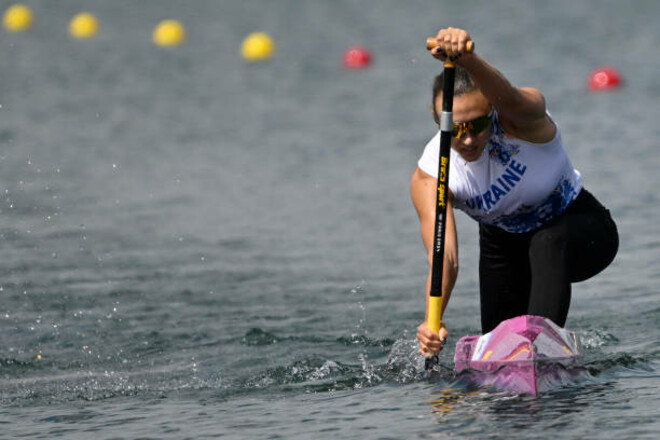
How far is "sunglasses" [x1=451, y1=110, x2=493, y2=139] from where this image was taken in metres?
5.86

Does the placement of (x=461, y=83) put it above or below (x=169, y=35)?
below

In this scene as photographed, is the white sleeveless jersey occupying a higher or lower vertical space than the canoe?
higher

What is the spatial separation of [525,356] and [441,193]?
0.95 m

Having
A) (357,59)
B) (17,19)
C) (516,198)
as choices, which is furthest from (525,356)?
(17,19)

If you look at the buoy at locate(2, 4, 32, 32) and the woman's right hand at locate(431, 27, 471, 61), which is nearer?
the woman's right hand at locate(431, 27, 471, 61)

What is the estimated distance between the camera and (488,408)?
6.16 m

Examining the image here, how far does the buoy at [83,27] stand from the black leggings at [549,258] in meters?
23.9

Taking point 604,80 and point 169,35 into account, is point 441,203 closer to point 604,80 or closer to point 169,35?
point 604,80

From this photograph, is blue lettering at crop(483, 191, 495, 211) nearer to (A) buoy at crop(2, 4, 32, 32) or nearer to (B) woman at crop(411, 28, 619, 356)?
(B) woman at crop(411, 28, 619, 356)

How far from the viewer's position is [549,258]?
6.29 m

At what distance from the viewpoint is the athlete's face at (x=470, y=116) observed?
584cm

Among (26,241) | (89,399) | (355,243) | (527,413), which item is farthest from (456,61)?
(26,241)

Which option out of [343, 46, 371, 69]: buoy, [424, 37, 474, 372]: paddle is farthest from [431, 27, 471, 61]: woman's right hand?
[343, 46, 371, 69]: buoy

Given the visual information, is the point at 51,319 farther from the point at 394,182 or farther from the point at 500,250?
the point at 394,182
